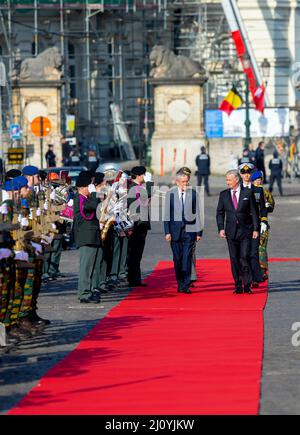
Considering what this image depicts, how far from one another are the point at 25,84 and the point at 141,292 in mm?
36929

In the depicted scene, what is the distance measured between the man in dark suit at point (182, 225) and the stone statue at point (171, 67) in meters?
36.2

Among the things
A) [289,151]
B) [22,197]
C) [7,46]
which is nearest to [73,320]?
[22,197]

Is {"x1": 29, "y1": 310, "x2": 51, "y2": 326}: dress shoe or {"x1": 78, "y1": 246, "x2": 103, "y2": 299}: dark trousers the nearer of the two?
{"x1": 29, "y1": 310, "x2": 51, "y2": 326}: dress shoe

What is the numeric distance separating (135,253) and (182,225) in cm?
131

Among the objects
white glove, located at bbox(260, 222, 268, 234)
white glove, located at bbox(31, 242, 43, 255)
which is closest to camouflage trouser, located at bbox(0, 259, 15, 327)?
white glove, located at bbox(31, 242, 43, 255)

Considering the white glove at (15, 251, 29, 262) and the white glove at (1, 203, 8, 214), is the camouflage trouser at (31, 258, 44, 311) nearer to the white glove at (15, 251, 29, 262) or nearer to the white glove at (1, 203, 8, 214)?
the white glove at (15, 251, 29, 262)

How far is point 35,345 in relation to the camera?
1580cm

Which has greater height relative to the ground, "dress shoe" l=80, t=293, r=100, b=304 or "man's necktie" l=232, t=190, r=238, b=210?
"man's necktie" l=232, t=190, r=238, b=210

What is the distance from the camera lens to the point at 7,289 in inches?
615

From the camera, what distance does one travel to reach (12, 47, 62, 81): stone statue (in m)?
57.6

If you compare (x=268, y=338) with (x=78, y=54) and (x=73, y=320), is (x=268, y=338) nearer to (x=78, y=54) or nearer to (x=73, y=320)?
(x=73, y=320)

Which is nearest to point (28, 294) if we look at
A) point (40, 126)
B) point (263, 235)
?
point (263, 235)

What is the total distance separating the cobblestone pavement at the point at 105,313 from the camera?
42.7ft

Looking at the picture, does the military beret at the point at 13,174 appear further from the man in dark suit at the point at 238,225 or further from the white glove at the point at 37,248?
the white glove at the point at 37,248
